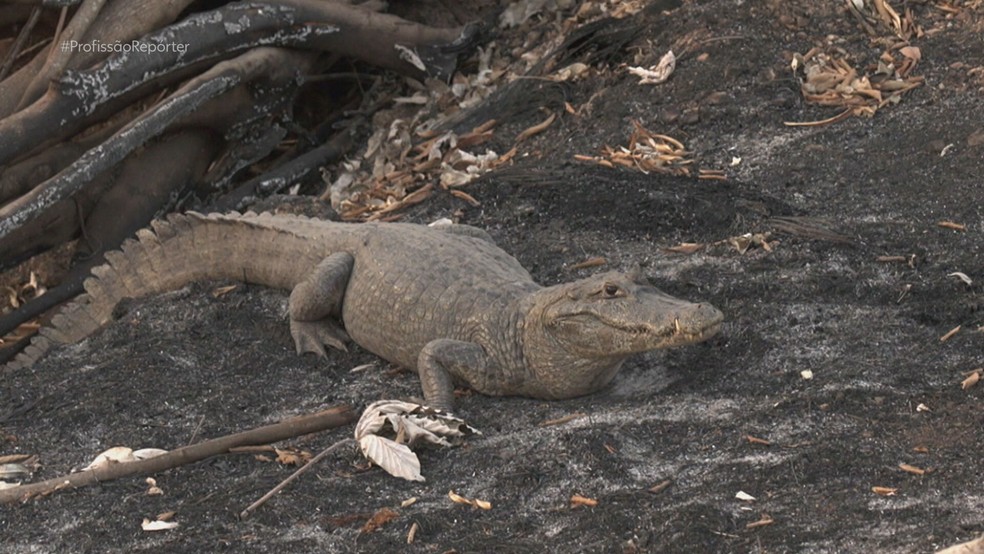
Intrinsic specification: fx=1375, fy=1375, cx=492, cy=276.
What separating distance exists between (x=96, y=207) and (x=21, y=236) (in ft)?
2.04

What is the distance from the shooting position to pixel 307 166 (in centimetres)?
924

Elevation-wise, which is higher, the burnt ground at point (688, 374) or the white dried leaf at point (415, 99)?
the white dried leaf at point (415, 99)

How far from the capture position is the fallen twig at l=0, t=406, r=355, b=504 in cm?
498

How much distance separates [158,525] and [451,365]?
1592 mm

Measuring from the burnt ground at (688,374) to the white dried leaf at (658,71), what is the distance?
62mm

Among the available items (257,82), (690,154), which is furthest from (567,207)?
(257,82)

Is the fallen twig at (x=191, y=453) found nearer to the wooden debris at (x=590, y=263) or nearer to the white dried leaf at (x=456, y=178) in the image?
the wooden debris at (x=590, y=263)

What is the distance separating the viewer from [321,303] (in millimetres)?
6605

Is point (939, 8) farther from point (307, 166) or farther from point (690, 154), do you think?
point (307, 166)

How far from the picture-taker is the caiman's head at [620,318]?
5.16m

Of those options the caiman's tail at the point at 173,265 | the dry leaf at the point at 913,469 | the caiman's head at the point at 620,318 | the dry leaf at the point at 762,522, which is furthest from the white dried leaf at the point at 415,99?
the dry leaf at the point at 762,522

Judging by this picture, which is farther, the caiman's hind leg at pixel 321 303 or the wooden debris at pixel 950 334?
the caiman's hind leg at pixel 321 303

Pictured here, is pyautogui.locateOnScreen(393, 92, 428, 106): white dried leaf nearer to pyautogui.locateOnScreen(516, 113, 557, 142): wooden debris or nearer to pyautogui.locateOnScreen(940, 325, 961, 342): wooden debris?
pyautogui.locateOnScreen(516, 113, 557, 142): wooden debris
